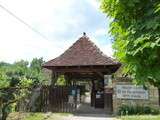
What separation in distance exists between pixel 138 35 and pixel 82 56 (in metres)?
16.2

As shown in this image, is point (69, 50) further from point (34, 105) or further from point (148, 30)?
point (148, 30)

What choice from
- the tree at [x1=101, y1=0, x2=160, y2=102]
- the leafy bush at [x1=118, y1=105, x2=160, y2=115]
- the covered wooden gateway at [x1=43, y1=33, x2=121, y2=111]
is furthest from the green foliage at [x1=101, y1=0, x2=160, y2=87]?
the covered wooden gateway at [x1=43, y1=33, x2=121, y2=111]

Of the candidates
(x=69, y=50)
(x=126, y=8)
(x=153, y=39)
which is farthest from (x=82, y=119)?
(x=153, y=39)

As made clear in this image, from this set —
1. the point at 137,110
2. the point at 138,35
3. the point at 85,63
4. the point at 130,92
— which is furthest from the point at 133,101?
the point at 138,35

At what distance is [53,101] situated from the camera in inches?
866

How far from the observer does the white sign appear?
2005 cm

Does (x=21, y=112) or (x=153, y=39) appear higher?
(x=153, y=39)

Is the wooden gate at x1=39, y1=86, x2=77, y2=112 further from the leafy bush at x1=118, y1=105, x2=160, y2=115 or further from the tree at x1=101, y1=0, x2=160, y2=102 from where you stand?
the tree at x1=101, y1=0, x2=160, y2=102

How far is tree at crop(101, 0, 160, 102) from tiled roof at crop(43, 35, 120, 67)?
13.0 m

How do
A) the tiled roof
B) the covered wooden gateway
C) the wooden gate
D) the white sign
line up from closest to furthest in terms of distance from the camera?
the white sign < the wooden gate < the covered wooden gateway < the tiled roof

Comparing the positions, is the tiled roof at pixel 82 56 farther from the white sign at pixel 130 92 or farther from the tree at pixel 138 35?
the tree at pixel 138 35

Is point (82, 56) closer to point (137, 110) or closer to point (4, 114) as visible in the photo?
point (137, 110)

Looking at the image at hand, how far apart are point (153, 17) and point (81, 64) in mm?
15263

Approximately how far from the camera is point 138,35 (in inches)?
293
